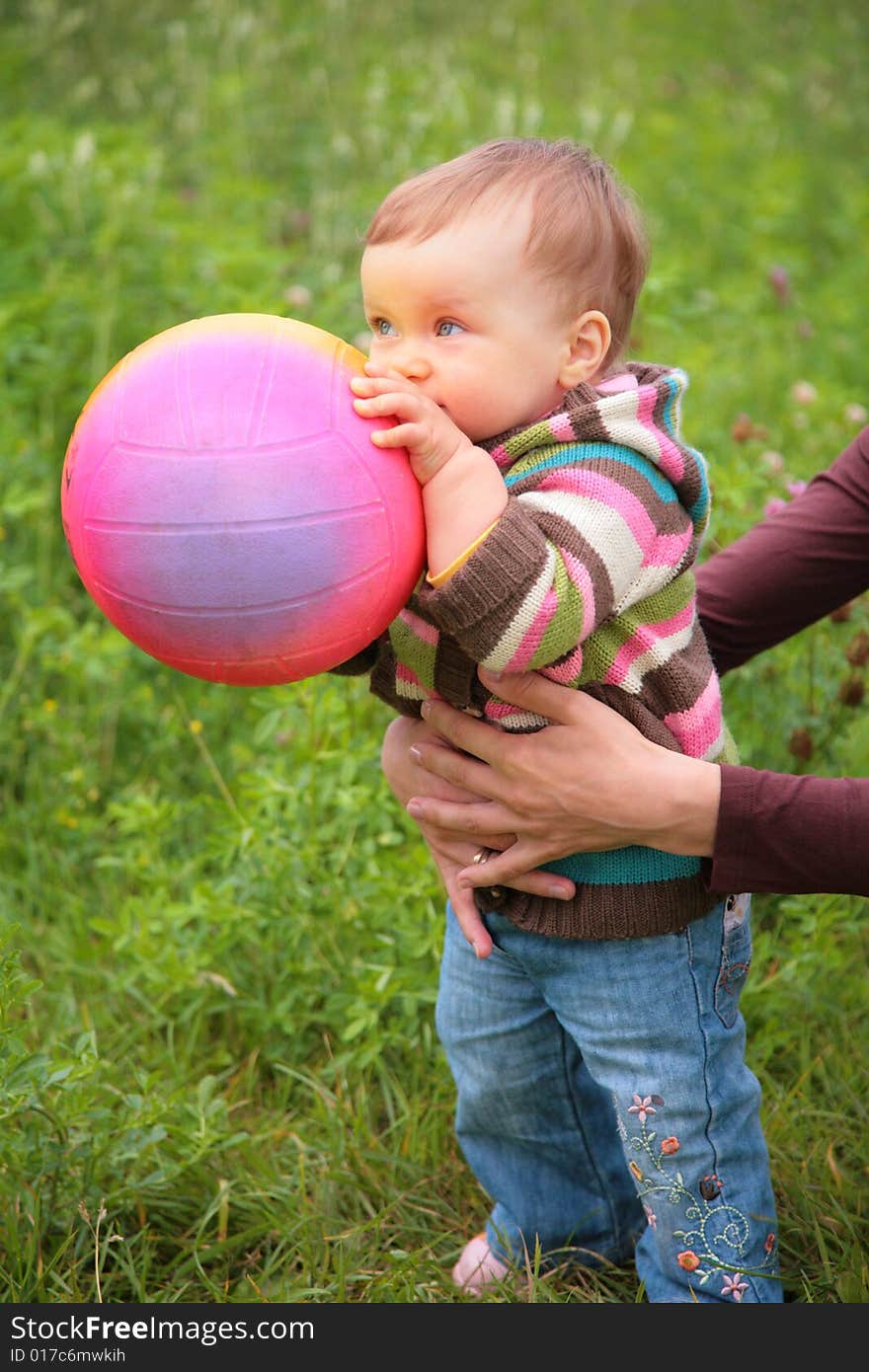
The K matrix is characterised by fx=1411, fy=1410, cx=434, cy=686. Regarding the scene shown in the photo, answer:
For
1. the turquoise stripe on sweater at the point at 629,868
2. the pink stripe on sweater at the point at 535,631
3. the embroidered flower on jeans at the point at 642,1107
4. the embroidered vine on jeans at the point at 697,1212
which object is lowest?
the embroidered vine on jeans at the point at 697,1212

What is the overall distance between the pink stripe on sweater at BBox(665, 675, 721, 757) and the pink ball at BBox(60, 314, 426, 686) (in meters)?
0.45

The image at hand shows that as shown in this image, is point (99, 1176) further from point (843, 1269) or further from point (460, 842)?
point (843, 1269)

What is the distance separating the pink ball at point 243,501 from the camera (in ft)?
5.33

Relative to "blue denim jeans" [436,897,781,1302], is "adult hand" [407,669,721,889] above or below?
above

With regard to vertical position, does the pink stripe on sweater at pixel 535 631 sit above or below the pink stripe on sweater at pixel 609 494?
below

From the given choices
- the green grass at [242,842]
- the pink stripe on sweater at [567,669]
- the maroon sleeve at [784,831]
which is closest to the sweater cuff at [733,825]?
the maroon sleeve at [784,831]

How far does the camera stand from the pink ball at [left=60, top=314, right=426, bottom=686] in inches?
63.9

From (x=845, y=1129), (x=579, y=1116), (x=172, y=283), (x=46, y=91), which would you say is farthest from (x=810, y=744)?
(x=46, y=91)

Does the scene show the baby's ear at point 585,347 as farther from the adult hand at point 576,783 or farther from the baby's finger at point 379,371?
the adult hand at point 576,783

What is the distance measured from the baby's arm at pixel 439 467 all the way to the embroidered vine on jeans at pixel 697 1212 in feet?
2.80

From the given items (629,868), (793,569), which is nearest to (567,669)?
(629,868)

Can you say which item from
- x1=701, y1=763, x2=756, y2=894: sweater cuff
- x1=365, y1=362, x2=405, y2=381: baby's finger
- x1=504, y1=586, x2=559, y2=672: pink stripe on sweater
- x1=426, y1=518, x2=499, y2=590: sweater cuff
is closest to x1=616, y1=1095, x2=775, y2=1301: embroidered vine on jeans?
x1=701, y1=763, x2=756, y2=894: sweater cuff

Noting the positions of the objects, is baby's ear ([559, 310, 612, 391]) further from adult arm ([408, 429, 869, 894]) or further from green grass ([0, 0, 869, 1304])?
green grass ([0, 0, 869, 1304])

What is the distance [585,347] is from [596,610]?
41cm
